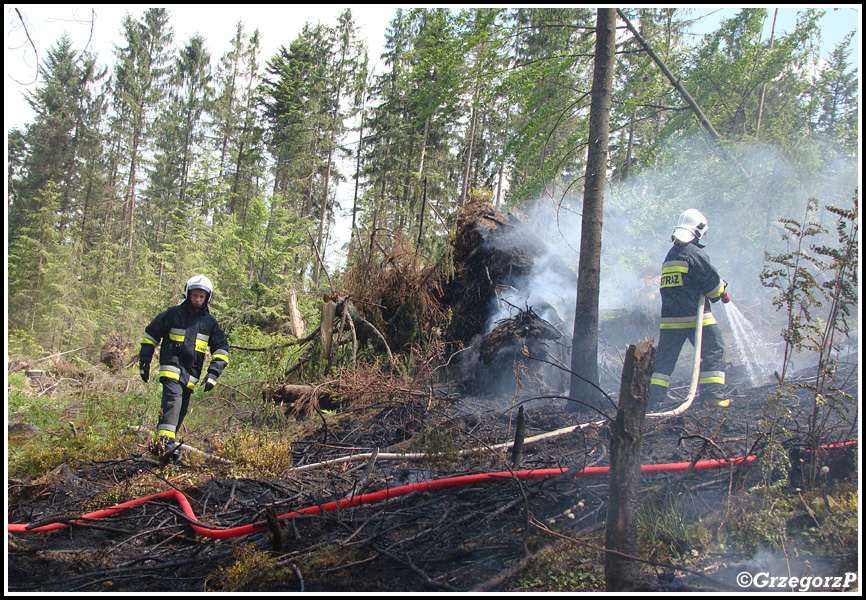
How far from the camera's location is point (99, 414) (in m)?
6.16

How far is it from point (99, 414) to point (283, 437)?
2779 millimetres

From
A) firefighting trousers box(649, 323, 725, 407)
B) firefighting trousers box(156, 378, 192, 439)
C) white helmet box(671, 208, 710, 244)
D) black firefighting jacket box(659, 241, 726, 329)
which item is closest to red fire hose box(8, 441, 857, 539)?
firefighting trousers box(156, 378, 192, 439)

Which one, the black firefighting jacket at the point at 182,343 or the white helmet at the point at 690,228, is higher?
the white helmet at the point at 690,228

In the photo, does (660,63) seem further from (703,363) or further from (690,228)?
(703,363)

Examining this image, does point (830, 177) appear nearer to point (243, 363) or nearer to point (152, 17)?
point (243, 363)

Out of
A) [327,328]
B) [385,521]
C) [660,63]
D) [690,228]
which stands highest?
[660,63]

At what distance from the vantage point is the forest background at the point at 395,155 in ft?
26.8

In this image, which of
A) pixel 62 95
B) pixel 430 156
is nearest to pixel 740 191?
pixel 430 156

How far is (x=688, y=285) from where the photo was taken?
5301 millimetres

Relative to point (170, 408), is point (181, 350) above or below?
above

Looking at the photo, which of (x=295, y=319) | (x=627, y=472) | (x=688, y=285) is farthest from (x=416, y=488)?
(x=295, y=319)

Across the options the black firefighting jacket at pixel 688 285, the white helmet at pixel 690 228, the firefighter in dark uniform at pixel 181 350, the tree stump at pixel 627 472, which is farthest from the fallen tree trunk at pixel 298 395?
the white helmet at pixel 690 228

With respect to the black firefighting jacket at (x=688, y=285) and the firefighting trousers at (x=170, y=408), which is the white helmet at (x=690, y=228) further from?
the firefighting trousers at (x=170, y=408)

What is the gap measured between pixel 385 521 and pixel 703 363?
4.01 metres
